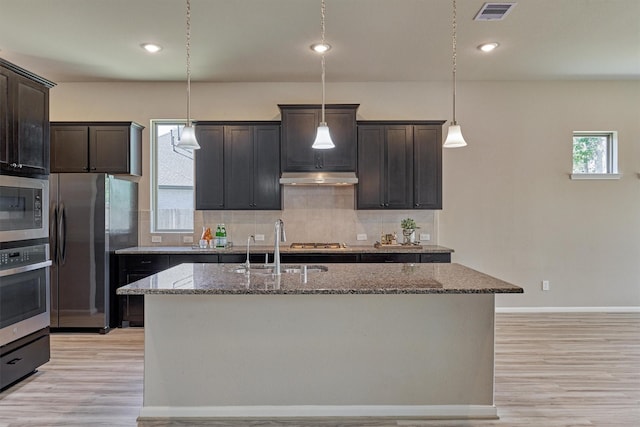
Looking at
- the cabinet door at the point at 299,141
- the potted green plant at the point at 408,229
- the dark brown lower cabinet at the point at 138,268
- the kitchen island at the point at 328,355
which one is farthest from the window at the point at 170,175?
the kitchen island at the point at 328,355

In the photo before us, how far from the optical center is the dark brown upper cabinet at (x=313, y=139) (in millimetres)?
4625

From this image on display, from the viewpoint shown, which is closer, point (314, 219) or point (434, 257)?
point (434, 257)

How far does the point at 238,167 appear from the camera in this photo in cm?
472

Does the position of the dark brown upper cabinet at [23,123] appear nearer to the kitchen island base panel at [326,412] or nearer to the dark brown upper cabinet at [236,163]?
the dark brown upper cabinet at [236,163]

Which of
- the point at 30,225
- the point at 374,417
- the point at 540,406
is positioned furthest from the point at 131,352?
the point at 540,406

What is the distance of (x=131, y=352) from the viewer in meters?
3.70

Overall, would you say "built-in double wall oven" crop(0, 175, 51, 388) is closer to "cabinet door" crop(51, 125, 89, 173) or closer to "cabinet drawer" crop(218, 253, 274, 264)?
"cabinet door" crop(51, 125, 89, 173)

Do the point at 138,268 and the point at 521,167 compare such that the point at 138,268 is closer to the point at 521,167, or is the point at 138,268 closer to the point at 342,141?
the point at 342,141

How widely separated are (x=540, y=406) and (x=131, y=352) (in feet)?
11.1

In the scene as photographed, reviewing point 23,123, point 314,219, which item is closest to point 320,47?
point 314,219

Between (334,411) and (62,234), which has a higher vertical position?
(62,234)

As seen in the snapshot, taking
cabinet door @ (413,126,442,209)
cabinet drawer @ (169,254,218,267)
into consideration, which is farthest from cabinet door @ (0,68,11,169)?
cabinet door @ (413,126,442,209)

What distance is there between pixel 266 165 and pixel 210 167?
2.16 ft

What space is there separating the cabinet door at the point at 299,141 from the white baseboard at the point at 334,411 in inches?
108
